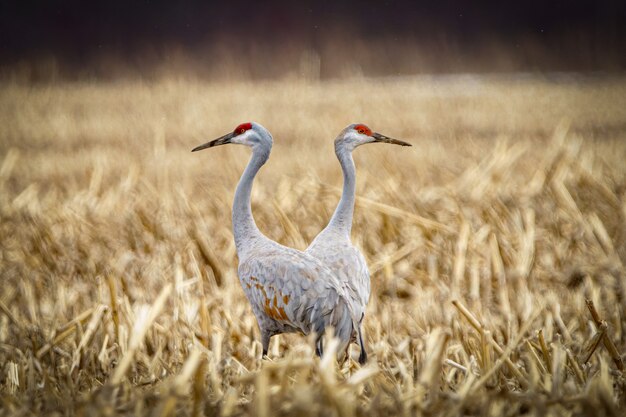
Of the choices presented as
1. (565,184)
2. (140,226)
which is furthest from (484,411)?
(565,184)

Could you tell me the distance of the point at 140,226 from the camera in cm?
422

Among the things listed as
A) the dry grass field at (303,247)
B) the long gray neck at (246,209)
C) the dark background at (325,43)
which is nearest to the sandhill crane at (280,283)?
the long gray neck at (246,209)

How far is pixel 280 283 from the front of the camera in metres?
2.62

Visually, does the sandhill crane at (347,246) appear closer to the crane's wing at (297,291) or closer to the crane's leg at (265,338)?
the crane's wing at (297,291)

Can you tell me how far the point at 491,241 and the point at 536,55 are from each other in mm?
8475

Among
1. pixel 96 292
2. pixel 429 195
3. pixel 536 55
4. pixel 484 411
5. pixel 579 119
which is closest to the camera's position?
pixel 484 411

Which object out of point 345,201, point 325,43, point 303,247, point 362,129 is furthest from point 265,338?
point 325,43

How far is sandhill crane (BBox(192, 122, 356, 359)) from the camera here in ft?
8.36

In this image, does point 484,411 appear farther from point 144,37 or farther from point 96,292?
point 144,37

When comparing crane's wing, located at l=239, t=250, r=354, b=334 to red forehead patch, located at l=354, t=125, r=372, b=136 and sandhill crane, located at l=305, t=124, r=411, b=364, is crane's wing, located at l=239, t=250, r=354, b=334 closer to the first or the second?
sandhill crane, located at l=305, t=124, r=411, b=364

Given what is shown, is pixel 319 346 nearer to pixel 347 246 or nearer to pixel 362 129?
pixel 347 246

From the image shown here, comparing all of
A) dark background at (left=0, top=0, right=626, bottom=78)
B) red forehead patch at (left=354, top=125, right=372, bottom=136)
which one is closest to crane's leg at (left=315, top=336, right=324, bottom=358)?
red forehead patch at (left=354, top=125, right=372, bottom=136)

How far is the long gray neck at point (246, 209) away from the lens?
9.48ft

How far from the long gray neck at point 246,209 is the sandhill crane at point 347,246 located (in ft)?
0.77
